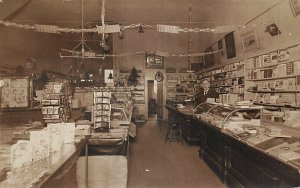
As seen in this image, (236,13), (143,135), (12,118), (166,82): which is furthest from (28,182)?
(166,82)

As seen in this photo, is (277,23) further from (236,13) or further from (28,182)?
(28,182)

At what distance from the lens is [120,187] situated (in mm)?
3600

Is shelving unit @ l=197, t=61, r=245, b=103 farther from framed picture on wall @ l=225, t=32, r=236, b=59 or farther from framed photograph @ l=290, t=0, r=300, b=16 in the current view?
framed photograph @ l=290, t=0, r=300, b=16

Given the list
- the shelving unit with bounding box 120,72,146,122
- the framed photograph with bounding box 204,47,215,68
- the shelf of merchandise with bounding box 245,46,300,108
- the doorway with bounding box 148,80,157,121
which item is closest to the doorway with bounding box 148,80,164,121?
the doorway with bounding box 148,80,157,121

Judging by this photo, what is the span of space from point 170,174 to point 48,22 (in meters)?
8.57

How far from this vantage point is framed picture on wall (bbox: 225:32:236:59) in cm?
946

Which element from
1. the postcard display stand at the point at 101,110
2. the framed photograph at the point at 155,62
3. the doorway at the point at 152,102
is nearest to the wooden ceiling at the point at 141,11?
the framed photograph at the point at 155,62

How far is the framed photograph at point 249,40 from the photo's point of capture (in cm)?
769

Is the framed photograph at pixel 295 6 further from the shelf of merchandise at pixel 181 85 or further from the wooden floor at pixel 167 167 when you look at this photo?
the shelf of merchandise at pixel 181 85

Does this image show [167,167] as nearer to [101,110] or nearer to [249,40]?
[101,110]

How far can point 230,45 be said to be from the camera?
9703 millimetres

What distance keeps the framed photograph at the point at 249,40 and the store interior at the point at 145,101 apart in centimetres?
7

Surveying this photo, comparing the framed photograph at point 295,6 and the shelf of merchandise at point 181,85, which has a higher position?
the framed photograph at point 295,6

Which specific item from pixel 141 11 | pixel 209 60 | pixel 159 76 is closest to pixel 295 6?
pixel 141 11
